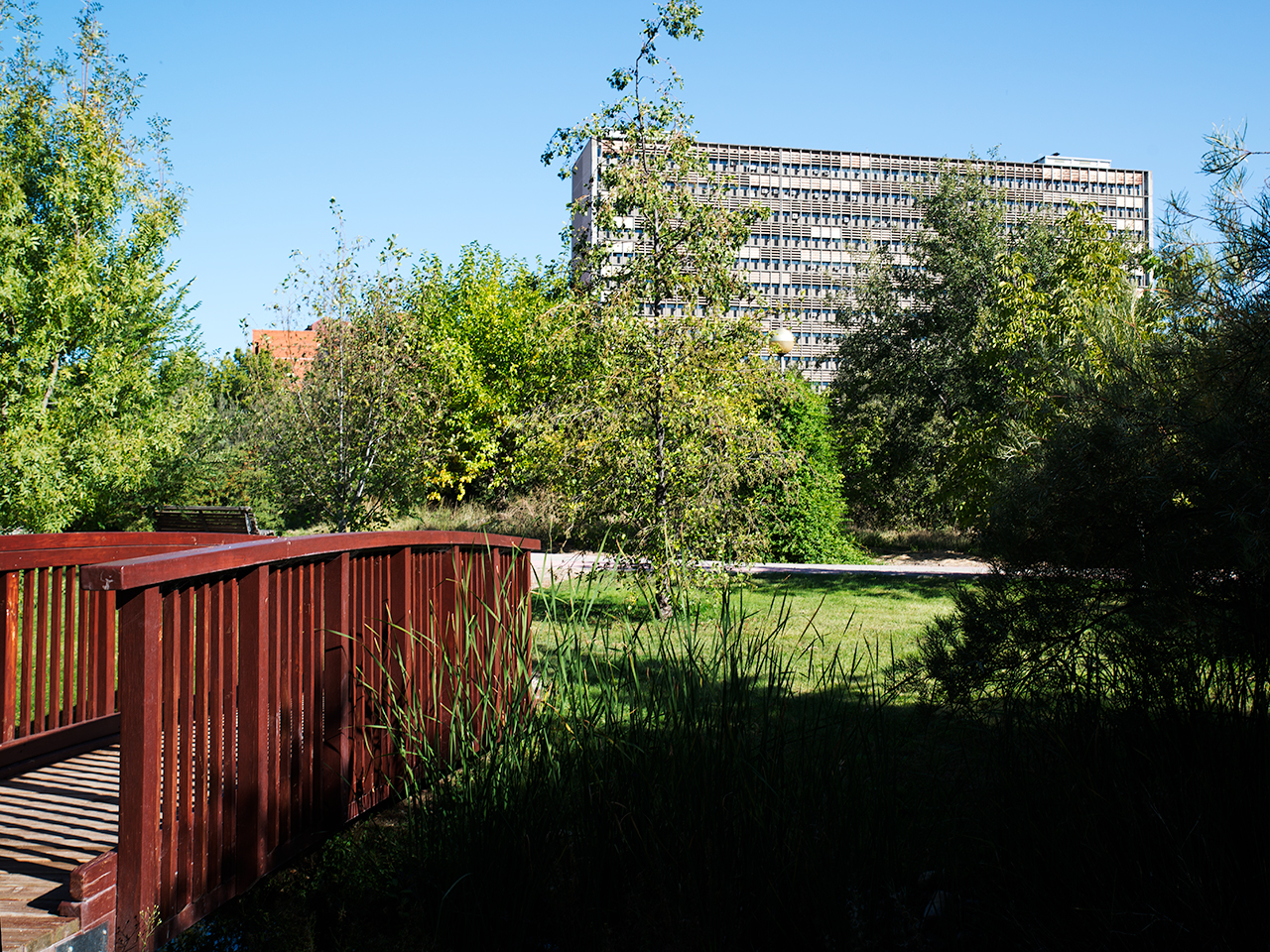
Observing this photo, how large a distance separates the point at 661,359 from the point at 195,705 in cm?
638

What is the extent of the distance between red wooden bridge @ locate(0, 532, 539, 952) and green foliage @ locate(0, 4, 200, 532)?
22.9 feet

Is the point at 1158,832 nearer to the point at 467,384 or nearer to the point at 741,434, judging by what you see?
the point at 741,434

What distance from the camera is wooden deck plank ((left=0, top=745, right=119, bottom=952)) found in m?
2.51

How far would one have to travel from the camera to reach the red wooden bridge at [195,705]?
239cm

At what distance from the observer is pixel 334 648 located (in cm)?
352

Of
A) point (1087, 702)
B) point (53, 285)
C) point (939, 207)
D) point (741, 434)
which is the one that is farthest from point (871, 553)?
point (1087, 702)

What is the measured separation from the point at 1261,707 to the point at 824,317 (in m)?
83.2

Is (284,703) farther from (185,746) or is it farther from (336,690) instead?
(185,746)

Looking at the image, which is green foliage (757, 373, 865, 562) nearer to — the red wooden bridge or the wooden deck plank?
the red wooden bridge

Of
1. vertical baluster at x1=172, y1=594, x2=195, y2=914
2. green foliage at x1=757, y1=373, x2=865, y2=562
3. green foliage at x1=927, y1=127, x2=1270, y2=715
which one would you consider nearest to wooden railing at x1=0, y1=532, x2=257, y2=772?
vertical baluster at x1=172, y1=594, x2=195, y2=914

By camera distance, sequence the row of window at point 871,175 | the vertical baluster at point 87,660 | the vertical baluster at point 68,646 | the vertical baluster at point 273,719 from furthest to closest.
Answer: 1. the row of window at point 871,175
2. the vertical baluster at point 87,660
3. the vertical baluster at point 68,646
4. the vertical baluster at point 273,719

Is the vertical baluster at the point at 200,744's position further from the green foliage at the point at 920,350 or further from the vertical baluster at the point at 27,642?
the green foliage at the point at 920,350

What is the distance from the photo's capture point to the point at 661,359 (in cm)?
865

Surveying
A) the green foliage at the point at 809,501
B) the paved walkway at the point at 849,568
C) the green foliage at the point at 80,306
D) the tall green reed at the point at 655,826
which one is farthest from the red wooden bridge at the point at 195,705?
the green foliage at the point at 809,501
